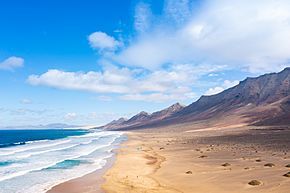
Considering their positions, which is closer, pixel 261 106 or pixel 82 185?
pixel 82 185

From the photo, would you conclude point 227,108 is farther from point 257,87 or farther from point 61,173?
point 61,173

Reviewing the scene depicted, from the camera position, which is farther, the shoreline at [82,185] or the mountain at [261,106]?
the mountain at [261,106]

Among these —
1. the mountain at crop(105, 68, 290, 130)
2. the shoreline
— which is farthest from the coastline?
the mountain at crop(105, 68, 290, 130)

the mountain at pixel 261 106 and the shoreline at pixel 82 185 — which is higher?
the mountain at pixel 261 106

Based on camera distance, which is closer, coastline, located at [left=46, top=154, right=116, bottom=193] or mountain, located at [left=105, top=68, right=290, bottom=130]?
coastline, located at [left=46, top=154, right=116, bottom=193]

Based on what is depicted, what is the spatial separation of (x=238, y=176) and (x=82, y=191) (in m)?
11.6

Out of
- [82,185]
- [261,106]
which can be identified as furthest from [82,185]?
[261,106]

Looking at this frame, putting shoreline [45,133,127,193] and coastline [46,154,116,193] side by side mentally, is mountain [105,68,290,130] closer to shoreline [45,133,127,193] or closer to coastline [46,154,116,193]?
shoreline [45,133,127,193]

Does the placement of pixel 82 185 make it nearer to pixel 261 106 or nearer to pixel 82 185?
pixel 82 185

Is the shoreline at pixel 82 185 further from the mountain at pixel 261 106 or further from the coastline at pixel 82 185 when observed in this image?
the mountain at pixel 261 106

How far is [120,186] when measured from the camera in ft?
83.0

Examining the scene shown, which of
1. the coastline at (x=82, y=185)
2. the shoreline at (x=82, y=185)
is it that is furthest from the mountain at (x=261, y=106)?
the coastline at (x=82, y=185)

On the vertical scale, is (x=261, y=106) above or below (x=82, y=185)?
above

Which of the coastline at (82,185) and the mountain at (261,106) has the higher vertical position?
the mountain at (261,106)
